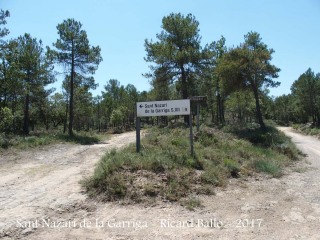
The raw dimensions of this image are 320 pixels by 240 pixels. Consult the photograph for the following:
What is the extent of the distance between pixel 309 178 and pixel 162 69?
19693 millimetres

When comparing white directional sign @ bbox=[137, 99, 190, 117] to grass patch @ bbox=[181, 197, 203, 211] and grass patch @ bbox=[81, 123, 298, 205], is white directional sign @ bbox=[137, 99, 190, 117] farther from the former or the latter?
grass patch @ bbox=[181, 197, 203, 211]

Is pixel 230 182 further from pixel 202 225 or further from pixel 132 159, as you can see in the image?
pixel 202 225

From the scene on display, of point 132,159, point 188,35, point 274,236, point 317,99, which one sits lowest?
point 274,236

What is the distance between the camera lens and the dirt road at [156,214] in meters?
→ 5.87

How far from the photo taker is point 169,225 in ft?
20.7

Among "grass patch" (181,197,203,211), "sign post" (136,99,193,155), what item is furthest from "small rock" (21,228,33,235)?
"sign post" (136,99,193,155)

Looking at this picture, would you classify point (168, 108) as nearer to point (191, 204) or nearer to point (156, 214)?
point (191, 204)

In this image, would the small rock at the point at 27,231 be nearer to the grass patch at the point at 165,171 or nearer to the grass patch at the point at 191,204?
the grass patch at the point at 165,171

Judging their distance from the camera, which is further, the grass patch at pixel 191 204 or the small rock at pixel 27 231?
the grass patch at pixel 191 204

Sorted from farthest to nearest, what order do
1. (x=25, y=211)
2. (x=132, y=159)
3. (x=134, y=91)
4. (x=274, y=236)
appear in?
(x=134, y=91)
(x=132, y=159)
(x=25, y=211)
(x=274, y=236)

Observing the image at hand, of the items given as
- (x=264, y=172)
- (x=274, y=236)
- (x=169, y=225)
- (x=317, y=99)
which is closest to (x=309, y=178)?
(x=264, y=172)

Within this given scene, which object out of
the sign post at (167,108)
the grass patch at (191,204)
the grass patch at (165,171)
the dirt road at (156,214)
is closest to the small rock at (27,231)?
the dirt road at (156,214)

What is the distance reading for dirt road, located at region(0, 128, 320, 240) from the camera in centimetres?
587

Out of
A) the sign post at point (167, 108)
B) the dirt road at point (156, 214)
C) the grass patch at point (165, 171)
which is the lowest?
the dirt road at point (156, 214)
